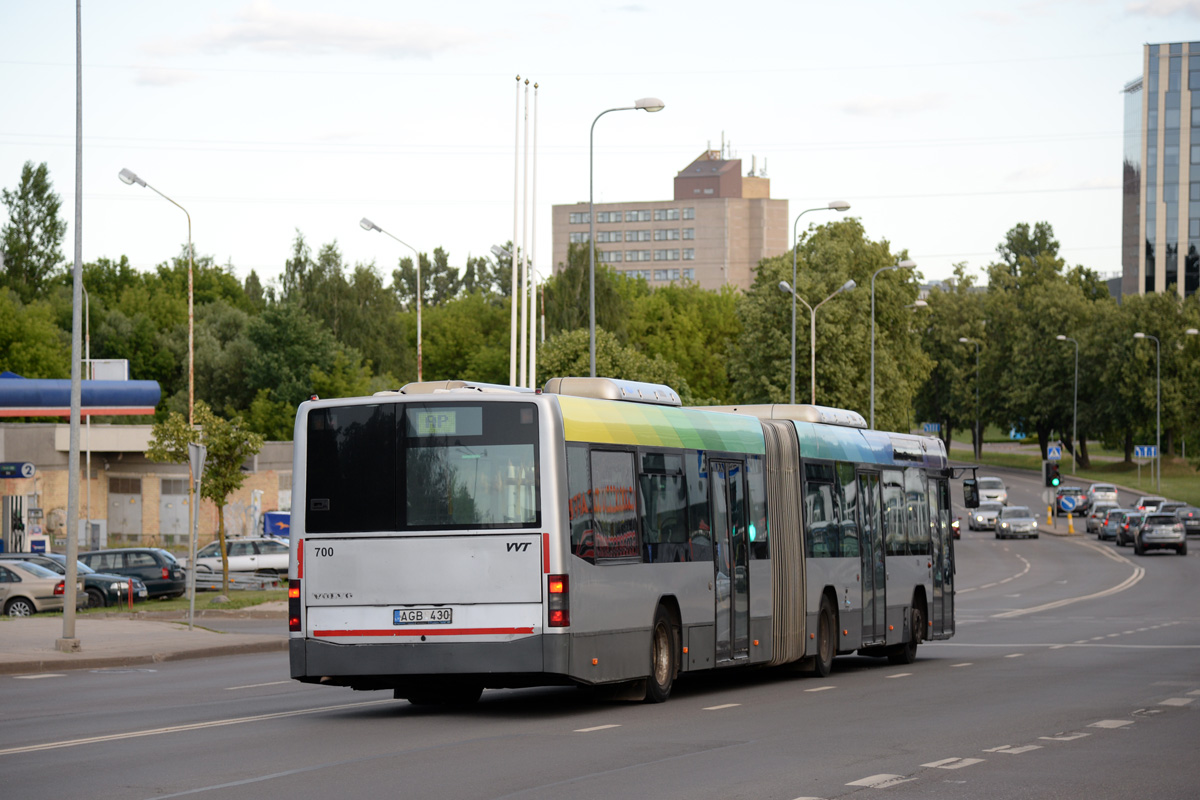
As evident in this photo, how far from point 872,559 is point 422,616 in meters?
8.98

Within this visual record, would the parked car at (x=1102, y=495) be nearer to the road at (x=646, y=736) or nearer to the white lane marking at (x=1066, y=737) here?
the road at (x=646, y=736)

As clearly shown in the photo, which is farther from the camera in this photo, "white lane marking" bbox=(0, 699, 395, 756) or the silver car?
the silver car

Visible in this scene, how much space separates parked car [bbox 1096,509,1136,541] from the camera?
6894cm

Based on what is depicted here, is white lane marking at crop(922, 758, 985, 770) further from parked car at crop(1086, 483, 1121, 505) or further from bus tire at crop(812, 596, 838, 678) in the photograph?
parked car at crop(1086, 483, 1121, 505)

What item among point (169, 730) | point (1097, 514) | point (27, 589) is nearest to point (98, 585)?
point (27, 589)

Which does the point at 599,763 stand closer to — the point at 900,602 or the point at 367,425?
the point at 367,425

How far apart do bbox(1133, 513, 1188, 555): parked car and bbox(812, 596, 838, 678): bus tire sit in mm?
43195

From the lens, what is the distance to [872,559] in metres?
21.1

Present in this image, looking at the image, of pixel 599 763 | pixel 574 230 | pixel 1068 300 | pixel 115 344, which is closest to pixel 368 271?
pixel 115 344

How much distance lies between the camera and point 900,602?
22.1 metres

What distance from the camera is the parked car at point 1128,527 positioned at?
65.1 metres

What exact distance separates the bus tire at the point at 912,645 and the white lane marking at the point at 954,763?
11.0 meters

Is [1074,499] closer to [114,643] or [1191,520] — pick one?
[1191,520]

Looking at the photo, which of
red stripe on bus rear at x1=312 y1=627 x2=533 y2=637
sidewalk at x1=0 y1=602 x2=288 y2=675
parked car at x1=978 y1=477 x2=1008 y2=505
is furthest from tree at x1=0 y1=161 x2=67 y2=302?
red stripe on bus rear at x1=312 y1=627 x2=533 y2=637
